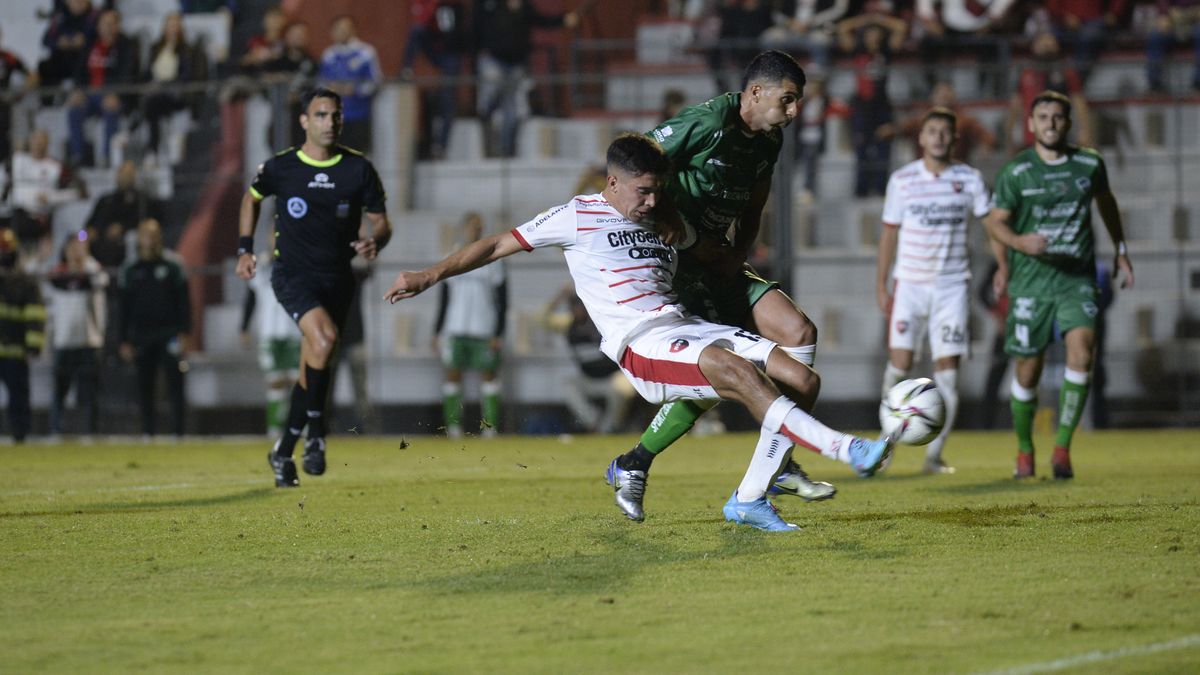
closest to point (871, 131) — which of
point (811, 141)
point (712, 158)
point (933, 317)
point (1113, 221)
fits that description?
point (811, 141)

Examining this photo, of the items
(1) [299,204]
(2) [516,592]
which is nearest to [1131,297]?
(1) [299,204]

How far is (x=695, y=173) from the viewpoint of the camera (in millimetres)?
7043

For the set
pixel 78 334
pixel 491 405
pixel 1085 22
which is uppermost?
pixel 1085 22

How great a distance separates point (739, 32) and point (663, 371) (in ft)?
46.1

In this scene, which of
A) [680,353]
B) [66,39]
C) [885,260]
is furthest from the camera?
[66,39]

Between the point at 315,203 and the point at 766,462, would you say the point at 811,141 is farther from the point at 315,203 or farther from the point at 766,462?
the point at 766,462

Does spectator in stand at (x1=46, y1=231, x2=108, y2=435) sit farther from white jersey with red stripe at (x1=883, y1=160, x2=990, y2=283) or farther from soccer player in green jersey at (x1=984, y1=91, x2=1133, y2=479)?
soccer player in green jersey at (x1=984, y1=91, x2=1133, y2=479)

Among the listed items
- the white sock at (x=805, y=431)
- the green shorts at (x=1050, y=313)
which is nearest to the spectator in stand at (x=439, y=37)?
the green shorts at (x=1050, y=313)

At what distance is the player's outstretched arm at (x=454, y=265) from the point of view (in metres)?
6.27

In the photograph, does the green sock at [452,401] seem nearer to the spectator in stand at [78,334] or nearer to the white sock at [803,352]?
the spectator in stand at [78,334]

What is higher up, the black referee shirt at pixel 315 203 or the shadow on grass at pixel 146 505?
the black referee shirt at pixel 315 203

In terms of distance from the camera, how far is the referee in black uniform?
A: 382 inches

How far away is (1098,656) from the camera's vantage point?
4.13 meters

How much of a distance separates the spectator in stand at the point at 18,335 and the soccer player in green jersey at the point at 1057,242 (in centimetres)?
1171
